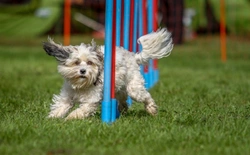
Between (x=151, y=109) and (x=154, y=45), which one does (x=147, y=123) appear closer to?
(x=151, y=109)

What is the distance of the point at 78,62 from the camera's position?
7004 millimetres

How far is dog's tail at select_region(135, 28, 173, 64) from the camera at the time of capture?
805 cm

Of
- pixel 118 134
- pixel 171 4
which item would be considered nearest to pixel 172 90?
pixel 118 134

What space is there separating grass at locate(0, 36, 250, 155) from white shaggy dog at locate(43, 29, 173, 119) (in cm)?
18

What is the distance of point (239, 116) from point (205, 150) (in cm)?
215

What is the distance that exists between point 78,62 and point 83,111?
0.53 m

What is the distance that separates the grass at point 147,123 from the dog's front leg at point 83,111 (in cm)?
9

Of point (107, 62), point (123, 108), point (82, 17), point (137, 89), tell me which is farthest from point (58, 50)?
point (82, 17)

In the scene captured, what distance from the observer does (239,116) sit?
7477mm

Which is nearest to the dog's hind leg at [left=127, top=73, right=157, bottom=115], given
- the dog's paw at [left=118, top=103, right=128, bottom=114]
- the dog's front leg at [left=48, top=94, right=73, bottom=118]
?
the dog's paw at [left=118, top=103, right=128, bottom=114]

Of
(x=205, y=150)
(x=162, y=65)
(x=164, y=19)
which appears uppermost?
(x=164, y=19)

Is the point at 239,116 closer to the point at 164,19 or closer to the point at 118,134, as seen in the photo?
the point at 118,134

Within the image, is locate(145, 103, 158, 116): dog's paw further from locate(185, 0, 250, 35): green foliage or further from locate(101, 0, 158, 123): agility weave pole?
locate(185, 0, 250, 35): green foliage

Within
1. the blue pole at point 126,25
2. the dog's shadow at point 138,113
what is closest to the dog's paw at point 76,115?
the dog's shadow at point 138,113
